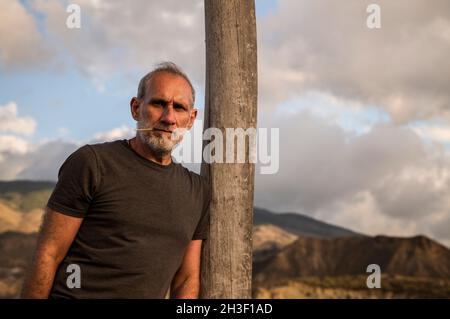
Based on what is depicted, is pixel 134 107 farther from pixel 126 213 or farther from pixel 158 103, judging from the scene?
pixel 126 213

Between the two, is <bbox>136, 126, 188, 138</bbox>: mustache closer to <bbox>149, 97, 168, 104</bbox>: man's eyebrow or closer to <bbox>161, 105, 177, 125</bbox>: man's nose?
<bbox>161, 105, 177, 125</bbox>: man's nose

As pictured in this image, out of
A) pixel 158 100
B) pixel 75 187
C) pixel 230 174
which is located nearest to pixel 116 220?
pixel 75 187

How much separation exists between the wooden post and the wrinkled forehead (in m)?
0.33

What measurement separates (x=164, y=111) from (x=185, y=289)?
1.06m

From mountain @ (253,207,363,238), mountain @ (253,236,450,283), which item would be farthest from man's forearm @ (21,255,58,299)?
mountain @ (253,207,363,238)

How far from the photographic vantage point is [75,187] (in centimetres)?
270

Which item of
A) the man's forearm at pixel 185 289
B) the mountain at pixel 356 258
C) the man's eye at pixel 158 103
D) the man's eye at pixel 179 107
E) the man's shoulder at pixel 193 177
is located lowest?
the man's forearm at pixel 185 289

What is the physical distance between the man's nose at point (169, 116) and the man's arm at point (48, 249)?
0.69 metres

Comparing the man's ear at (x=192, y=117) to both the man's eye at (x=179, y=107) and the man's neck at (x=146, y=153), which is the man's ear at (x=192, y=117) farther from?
the man's neck at (x=146, y=153)

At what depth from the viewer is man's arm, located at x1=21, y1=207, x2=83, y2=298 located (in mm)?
2732

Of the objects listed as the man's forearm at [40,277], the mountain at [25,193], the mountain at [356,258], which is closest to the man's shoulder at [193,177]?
the man's forearm at [40,277]

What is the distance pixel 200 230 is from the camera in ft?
10.8

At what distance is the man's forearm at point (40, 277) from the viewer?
2.76 meters
